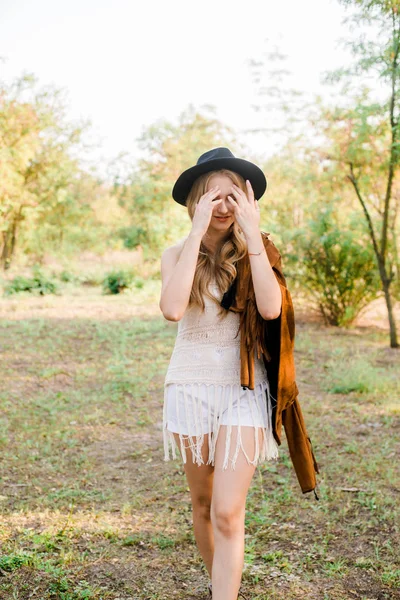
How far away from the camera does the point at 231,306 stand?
2.41 m

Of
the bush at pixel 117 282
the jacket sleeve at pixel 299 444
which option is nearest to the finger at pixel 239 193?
the jacket sleeve at pixel 299 444

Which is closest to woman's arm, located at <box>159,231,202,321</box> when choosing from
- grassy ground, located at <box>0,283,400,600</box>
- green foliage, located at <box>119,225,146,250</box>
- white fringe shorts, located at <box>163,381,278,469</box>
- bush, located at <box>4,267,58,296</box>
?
white fringe shorts, located at <box>163,381,278,469</box>

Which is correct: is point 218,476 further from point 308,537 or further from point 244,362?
point 308,537

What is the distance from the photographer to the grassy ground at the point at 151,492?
121 inches

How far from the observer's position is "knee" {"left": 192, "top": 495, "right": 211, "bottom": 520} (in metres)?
2.57

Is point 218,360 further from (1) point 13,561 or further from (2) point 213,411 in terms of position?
(1) point 13,561

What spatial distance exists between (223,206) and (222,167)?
0.58ft

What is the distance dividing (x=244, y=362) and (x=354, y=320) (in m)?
8.40

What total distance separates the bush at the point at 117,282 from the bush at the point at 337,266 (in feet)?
20.8

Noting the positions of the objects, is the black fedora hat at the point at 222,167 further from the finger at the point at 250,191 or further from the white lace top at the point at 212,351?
the white lace top at the point at 212,351

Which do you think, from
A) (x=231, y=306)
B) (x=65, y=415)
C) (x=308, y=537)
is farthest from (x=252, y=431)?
(x=65, y=415)

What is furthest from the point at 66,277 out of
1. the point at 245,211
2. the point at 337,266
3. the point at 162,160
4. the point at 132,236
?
the point at 245,211

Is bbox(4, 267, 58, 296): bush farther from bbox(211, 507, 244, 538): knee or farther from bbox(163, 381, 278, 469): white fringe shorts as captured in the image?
bbox(211, 507, 244, 538): knee

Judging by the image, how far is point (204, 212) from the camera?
237 centimetres
